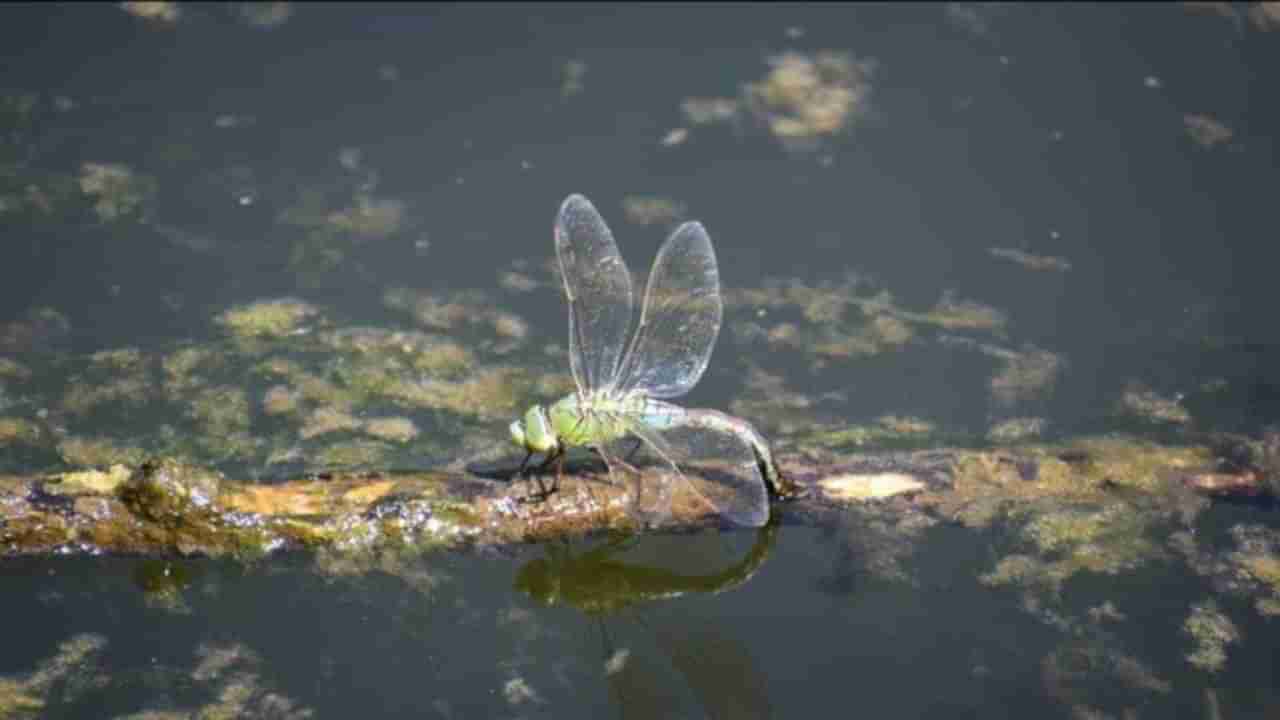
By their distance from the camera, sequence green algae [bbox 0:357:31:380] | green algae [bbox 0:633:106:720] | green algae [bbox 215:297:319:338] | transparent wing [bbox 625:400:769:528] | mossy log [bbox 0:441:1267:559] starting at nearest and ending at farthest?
green algae [bbox 0:633:106:720] → mossy log [bbox 0:441:1267:559] → transparent wing [bbox 625:400:769:528] → green algae [bbox 0:357:31:380] → green algae [bbox 215:297:319:338]

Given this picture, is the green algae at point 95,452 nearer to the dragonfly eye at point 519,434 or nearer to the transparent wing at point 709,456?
the dragonfly eye at point 519,434

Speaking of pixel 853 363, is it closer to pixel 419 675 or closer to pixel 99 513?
pixel 419 675

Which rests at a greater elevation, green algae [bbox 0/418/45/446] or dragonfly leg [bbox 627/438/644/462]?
dragonfly leg [bbox 627/438/644/462]

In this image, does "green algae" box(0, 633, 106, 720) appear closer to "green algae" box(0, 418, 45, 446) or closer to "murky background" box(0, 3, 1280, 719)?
"murky background" box(0, 3, 1280, 719)

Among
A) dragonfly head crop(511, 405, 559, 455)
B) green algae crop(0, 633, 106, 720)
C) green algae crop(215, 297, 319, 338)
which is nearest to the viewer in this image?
green algae crop(0, 633, 106, 720)

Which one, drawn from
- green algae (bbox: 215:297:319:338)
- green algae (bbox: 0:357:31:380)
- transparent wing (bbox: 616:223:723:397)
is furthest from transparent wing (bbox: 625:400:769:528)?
green algae (bbox: 0:357:31:380)

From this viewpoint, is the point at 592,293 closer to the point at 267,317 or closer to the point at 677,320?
the point at 677,320

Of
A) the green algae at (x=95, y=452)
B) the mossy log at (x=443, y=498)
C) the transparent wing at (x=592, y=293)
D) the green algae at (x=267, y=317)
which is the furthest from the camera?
the green algae at (x=267, y=317)

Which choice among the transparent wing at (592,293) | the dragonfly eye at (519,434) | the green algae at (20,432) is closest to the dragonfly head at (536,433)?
the dragonfly eye at (519,434)
